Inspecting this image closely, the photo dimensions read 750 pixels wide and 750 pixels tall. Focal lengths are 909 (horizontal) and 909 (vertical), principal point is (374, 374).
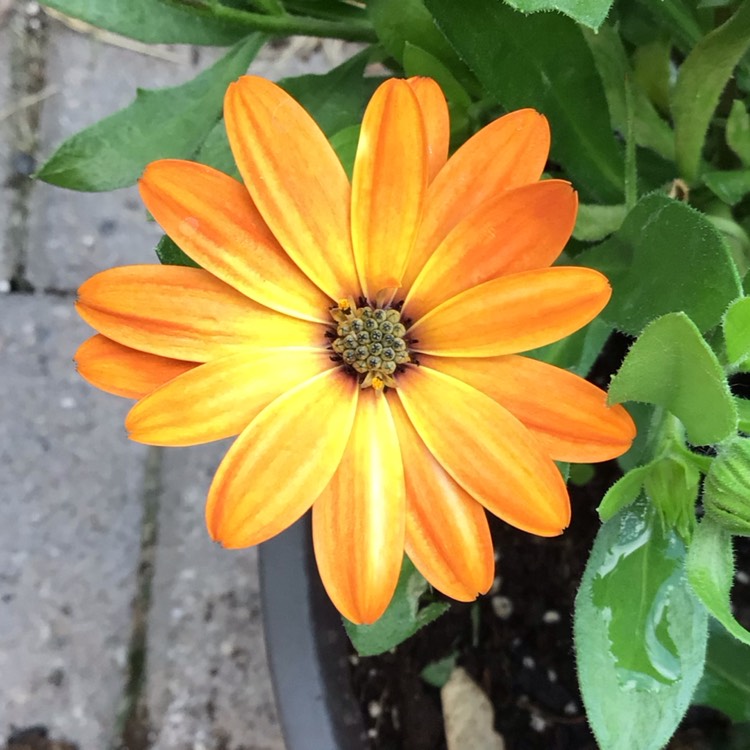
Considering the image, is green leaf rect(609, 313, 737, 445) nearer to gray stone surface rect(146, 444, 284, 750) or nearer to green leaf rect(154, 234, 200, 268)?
green leaf rect(154, 234, 200, 268)

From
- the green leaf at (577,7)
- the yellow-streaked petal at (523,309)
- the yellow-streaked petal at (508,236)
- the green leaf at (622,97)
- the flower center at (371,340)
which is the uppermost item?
the green leaf at (622,97)

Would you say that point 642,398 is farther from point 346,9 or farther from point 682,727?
point 682,727

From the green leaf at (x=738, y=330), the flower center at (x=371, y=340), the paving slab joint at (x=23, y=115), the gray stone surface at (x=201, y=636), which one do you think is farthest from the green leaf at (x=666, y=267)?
the paving slab joint at (x=23, y=115)

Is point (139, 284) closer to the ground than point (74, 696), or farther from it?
closer to the ground

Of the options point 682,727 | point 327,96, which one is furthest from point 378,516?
point 682,727

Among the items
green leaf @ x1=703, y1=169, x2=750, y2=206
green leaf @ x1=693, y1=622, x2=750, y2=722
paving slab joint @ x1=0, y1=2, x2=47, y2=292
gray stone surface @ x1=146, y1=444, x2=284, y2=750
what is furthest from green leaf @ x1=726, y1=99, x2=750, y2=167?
paving slab joint @ x1=0, y1=2, x2=47, y2=292

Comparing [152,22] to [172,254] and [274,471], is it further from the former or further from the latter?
[274,471]

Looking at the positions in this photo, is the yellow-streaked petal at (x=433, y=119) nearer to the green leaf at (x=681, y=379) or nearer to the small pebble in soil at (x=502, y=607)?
the green leaf at (x=681, y=379)
